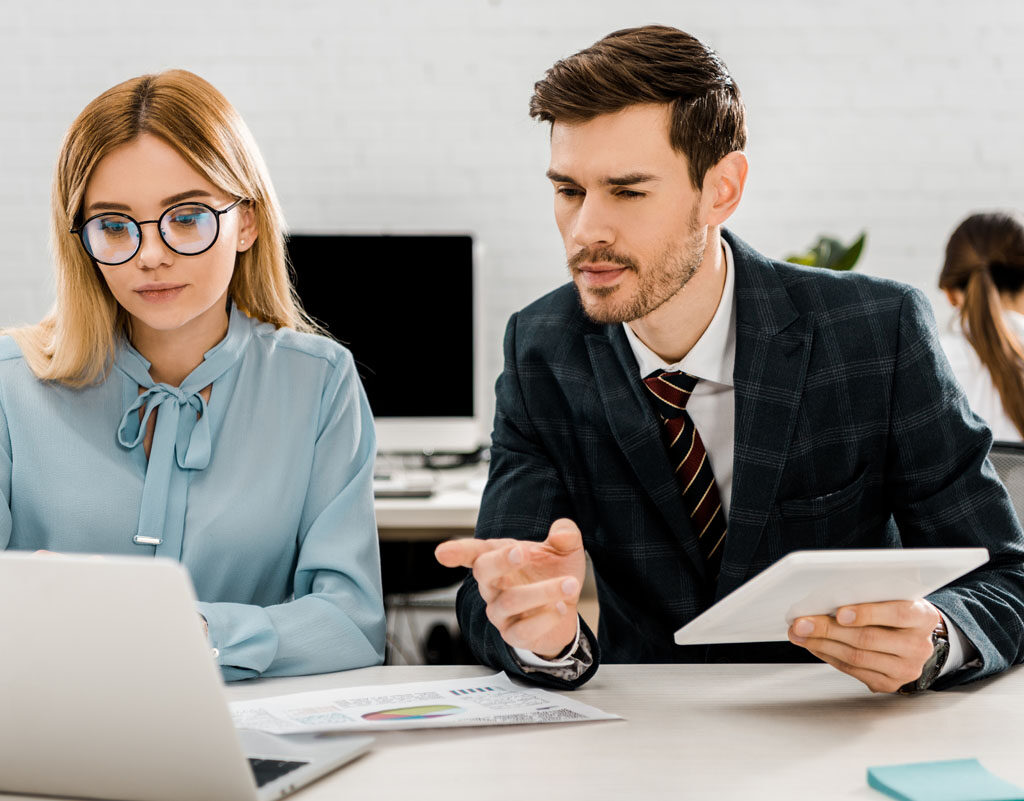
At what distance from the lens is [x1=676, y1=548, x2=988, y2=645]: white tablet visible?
35.1 inches

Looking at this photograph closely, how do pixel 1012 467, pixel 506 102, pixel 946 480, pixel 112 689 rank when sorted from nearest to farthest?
pixel 112 689
pixel 946 480
pixel 1012 467
pixel 506 102

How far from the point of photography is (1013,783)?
34.7 inches

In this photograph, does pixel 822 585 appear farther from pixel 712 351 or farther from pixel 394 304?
pixel 394 304

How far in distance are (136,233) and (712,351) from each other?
78 centimetres

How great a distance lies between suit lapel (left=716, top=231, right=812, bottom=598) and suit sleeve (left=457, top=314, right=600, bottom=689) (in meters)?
0.24

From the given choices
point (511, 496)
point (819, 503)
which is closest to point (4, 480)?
point (511, 496)

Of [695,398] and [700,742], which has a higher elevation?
[695,398]

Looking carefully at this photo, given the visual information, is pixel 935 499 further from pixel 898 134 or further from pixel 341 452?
pixel 898 134

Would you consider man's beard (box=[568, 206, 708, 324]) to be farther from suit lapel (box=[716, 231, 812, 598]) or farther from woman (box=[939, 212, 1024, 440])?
woman (box=[939, 212, 1024, 440])

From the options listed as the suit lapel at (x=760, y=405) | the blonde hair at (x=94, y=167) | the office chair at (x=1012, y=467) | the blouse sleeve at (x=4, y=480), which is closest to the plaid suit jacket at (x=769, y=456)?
the suit lapel at (x=760, y=405)

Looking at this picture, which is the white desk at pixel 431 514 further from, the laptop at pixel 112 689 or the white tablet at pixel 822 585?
the laptop at pixel 112 689

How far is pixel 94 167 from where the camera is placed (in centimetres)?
136

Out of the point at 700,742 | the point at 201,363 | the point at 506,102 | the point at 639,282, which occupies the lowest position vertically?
the point at 700,742

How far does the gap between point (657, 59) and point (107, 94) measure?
74 cm
